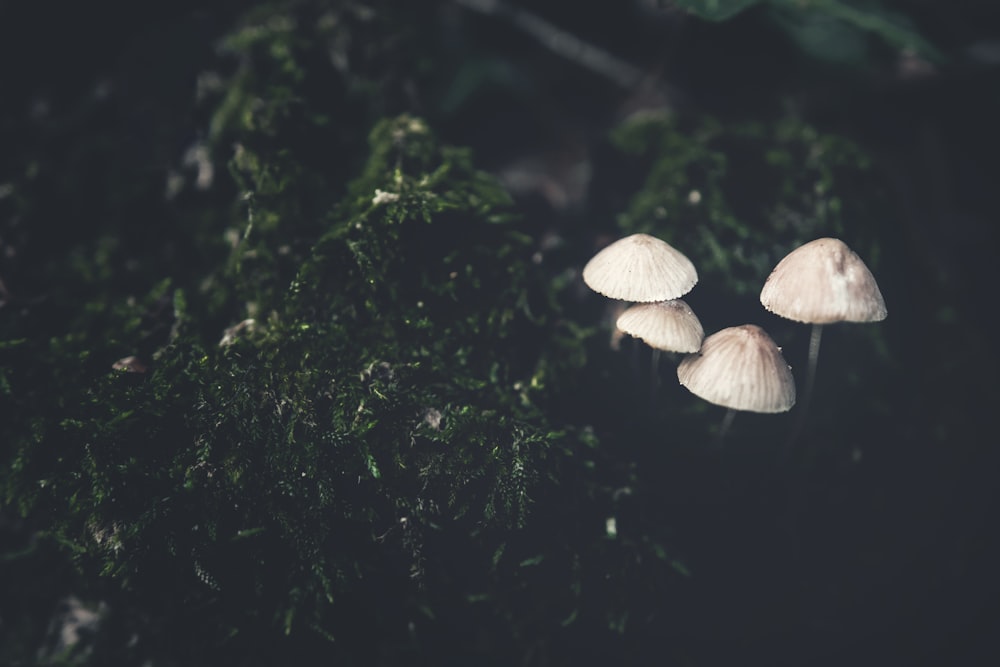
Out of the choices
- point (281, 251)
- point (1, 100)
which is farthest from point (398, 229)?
point (1, 100)

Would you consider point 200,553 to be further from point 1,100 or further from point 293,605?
point 1,100

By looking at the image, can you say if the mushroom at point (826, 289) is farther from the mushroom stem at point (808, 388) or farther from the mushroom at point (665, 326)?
the mushroom stem at point (808, 388)

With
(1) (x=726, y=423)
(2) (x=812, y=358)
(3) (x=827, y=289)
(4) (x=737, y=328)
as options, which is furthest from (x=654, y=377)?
(3) (x=827, y=289)

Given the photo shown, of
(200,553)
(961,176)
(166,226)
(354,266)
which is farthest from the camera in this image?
(961,176)

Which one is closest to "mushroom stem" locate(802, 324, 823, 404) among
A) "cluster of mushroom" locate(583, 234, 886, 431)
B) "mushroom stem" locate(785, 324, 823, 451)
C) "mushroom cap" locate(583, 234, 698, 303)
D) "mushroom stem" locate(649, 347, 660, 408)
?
"mushroom stem" locate(785, 324, 823, 451)

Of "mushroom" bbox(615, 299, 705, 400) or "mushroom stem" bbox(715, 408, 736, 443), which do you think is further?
"mushroom stem" bbox(715, 408, 736, 443)

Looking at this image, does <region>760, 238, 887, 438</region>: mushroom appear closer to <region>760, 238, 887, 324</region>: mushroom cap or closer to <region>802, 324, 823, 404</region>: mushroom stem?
<region>760, 238, 887, 324</region>: mushroom cap

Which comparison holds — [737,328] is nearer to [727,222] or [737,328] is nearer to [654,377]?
[654,377]
